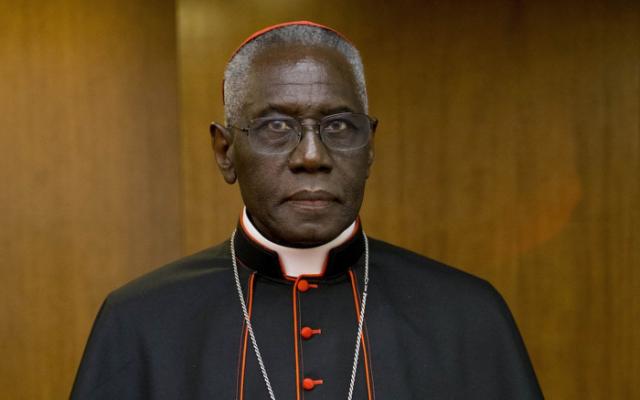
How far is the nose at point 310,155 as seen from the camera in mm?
1893

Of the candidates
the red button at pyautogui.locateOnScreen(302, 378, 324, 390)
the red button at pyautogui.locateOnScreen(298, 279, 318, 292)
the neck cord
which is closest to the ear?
the neck cord

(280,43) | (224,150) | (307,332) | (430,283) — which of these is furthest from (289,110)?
(430,283)

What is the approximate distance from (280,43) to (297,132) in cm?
25

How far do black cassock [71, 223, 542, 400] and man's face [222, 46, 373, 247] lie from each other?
0.19m

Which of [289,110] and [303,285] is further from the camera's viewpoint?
[303,285]

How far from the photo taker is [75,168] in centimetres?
359

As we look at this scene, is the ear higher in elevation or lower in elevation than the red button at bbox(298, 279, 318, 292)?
higher

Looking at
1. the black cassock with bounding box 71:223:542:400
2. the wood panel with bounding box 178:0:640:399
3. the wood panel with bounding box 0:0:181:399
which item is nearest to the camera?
the black cassock with bounding box 71:223:542:400

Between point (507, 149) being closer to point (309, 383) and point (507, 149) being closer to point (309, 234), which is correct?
point (309, 234)

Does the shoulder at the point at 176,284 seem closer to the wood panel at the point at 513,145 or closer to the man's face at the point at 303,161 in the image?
the man's face at the point at 303,161

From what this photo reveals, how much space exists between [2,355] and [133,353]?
5.83 ft

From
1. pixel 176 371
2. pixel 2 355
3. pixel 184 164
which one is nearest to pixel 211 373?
pixel 176 371

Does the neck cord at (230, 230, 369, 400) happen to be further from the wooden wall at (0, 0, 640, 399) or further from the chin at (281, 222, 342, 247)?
the wooden wall at (0, 0, 640, 399)

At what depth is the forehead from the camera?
1.93 metres
